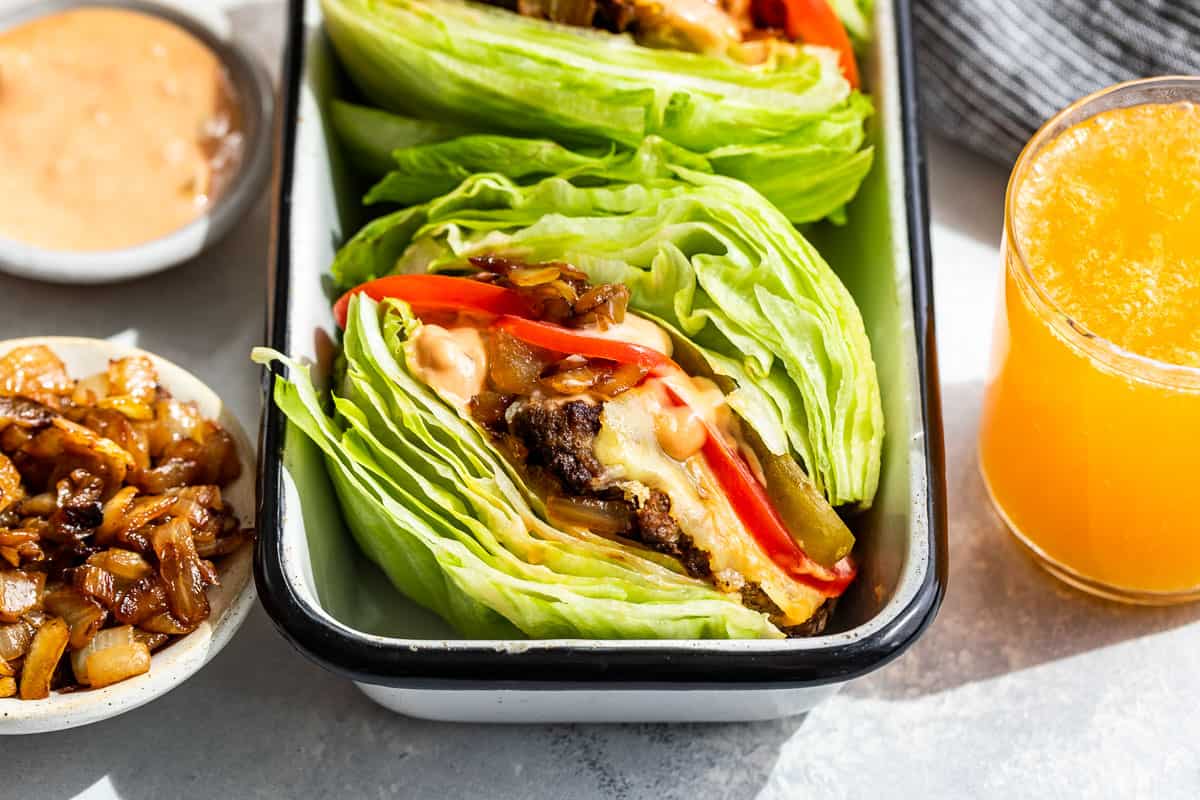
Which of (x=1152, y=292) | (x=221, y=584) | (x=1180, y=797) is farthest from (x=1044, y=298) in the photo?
(x=221, y=584)

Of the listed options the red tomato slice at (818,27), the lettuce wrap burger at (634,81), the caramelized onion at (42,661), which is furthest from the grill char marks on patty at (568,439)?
the red tomato slice at (818,27)

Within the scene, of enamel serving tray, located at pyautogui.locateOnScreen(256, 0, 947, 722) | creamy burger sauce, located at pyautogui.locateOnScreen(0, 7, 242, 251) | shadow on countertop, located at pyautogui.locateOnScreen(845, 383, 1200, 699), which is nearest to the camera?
enamel serving tray, located at pyautogui.locateOnScreen(256, 0, 947, 722)

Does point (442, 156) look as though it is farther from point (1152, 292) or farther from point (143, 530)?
point (1152, 292)

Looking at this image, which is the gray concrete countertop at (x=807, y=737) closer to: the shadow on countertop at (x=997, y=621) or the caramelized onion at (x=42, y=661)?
the shadow on countertop at (x=997, y=621)

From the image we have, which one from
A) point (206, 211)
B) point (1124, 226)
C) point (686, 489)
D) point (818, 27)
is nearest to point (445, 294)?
point (686, 489)

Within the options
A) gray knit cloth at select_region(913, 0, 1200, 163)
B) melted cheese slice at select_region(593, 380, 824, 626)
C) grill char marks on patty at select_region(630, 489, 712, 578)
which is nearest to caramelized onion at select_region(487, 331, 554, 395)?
melted cheese slice at select_region(593, 380, 824, 626)

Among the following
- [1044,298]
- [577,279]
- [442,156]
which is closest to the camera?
[1044,298]

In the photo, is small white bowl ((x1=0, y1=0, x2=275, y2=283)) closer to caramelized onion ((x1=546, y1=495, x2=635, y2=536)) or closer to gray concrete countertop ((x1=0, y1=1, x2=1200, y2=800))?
gray concrete countertop ((x1=0, y1=1, x2=1200, y2=800))
